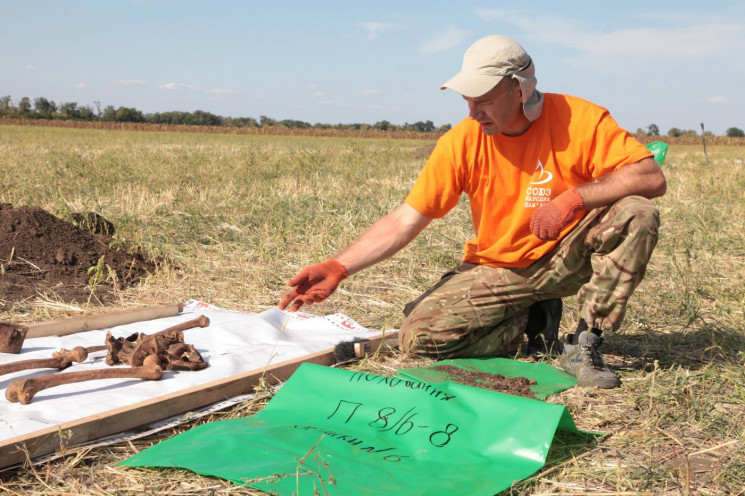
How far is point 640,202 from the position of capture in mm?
3223

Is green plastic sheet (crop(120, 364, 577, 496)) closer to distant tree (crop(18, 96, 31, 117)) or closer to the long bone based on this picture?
the long bone

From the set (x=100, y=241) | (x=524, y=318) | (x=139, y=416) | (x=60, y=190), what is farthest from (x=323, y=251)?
(x=60, y=190)

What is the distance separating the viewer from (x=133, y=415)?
2.67 metres

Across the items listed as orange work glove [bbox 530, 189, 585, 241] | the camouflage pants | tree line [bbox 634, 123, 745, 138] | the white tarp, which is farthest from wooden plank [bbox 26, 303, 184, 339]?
tree line [bbox 634, 123, 745, 138]

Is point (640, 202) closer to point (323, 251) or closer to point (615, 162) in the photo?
point (615, 162)

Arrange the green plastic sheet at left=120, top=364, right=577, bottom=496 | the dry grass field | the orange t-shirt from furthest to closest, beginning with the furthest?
the orange t-shirt → the dry grass field → the green plastic sheet at left=120, top=364, right=577, bottom=496

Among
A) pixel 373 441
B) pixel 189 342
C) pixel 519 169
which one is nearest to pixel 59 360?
pixel 189 342

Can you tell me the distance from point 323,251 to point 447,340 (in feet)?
8.45

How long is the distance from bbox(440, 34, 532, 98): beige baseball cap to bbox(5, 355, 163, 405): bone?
1.92 m

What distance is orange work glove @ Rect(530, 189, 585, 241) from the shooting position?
10.5 ft

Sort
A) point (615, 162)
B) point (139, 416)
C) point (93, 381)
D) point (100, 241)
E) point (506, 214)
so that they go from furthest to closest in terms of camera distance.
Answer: point (100, 241) → point (506, 214) → point (615, 162) → point (93, 381) → point (139, 416)

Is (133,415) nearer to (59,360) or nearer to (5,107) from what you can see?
(59,360)

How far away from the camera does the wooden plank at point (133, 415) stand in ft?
7.79

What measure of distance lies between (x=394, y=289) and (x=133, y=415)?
278 cm
